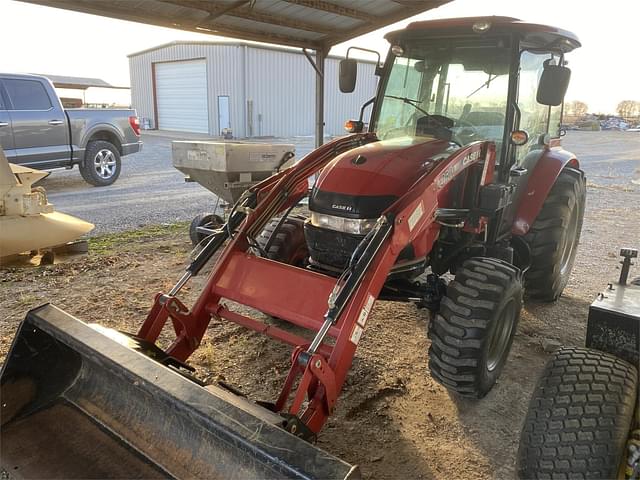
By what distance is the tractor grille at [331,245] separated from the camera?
3.14 metres

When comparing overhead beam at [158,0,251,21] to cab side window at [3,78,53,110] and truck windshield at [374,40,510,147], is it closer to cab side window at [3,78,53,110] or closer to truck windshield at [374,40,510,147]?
truck windshield at [374,40,510,147]

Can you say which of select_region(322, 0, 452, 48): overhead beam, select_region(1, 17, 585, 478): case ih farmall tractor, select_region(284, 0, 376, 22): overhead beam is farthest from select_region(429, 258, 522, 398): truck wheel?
select_region(284, 0, 376, 22): overhead beam

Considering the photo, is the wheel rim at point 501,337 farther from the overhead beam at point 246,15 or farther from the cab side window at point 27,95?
the cab side window at point 27,95

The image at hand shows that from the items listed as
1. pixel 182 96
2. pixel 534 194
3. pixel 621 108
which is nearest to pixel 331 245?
pixel 534 194

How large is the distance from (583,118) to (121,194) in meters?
40.7

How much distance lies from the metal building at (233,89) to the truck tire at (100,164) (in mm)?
12408

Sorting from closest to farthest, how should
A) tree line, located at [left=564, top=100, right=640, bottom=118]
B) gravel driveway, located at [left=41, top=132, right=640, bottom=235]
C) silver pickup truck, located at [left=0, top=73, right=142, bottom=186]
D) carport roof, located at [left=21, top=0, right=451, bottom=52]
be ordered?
carport roof, located at [left=21, top=0, right=451, bottom=52], gravel driveway, located at [left=41, top=132, right=640, bottom=235], silver pickup truck, located at [left=0, top=73, right=142, bottom=186], tree line, located at [left=564, top=100, right=640, bottom=118]

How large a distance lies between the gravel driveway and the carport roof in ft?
9.78

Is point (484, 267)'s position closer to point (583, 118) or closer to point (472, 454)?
point (472, 454)

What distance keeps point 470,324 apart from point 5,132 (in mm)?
8720

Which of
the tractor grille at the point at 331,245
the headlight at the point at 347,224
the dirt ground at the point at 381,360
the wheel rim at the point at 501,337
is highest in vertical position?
the headlight at the point at 347,224

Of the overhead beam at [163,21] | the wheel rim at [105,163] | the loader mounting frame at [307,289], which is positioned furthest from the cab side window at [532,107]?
→ the wheel rim at [105,163]

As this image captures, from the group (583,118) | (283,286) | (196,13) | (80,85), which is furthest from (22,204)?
(583,118)

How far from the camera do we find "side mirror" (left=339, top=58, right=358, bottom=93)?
4188 millimetres
